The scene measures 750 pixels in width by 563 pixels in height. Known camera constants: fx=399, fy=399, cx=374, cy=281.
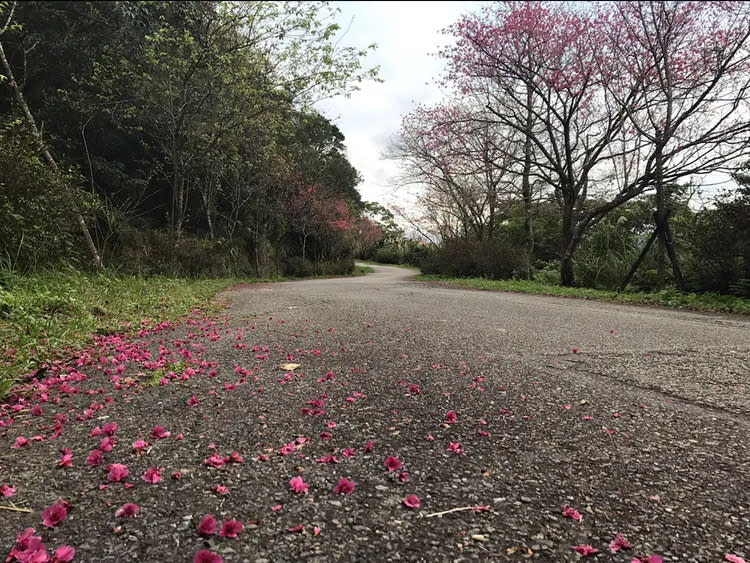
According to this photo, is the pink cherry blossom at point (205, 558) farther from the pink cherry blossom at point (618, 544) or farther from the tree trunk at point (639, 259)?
the tree trunk at point (639, 259)

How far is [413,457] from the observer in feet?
5.12

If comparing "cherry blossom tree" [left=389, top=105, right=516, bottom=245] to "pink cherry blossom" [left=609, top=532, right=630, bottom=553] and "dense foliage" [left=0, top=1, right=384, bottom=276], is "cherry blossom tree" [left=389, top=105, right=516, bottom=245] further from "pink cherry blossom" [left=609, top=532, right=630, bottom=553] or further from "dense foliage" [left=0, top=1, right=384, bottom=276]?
"pink cherry blossom" [left=609, top=532, right=630, bottom=553]

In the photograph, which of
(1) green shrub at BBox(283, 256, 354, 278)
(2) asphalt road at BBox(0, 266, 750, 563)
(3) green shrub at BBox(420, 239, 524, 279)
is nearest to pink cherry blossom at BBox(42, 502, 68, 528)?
(2) asphalt road at BBox(0, 266, 750, 563)

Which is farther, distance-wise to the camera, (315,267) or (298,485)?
(315,267)

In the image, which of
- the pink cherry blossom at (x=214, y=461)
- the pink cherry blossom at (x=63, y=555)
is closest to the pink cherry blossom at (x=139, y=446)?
the pink cherry blossom at (x=214, y=461)

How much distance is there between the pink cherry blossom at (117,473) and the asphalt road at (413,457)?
2 cm

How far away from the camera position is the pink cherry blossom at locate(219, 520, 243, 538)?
110 centimetres

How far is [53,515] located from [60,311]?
10.8 ft

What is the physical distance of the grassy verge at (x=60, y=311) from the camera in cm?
254

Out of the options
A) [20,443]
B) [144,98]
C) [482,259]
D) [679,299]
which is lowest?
[20,443]

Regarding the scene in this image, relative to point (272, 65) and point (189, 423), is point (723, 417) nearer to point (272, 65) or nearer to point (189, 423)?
point (189, 423)

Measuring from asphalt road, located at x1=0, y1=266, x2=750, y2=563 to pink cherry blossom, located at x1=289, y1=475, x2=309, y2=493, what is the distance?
2 centimetres

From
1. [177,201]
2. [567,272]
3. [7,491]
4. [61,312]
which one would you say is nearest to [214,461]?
[7,491]

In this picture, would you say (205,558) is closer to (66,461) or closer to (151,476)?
(151,476)
